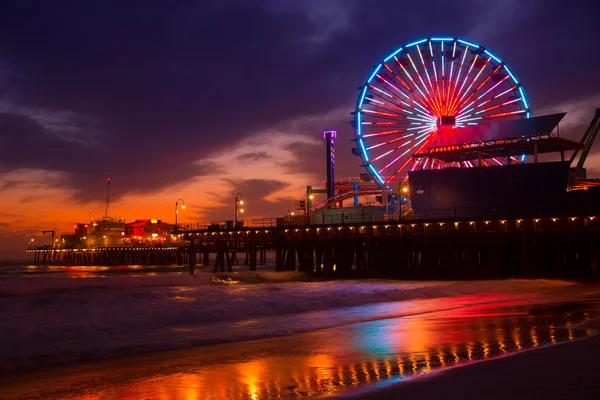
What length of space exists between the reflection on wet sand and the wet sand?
0.02 metres

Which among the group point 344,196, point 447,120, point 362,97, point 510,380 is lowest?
point 510,380

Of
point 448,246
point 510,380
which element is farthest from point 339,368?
point 448,246

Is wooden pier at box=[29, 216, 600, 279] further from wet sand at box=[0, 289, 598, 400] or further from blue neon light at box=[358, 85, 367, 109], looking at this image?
wet sand at box=[0, 289, 598, 400]

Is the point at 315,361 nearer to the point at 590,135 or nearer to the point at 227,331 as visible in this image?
the point at 227,331

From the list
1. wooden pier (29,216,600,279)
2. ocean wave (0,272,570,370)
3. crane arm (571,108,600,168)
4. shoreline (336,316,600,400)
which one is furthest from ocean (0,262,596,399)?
crane arm (571,108,600,168)

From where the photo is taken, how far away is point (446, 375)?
841 cm

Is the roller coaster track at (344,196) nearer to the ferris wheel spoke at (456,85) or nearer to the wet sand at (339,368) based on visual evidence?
the ferris wheel spoke at (456,85)

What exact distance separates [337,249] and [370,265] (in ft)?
16.6

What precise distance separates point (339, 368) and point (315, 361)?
3.02 ft

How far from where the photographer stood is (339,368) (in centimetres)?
967

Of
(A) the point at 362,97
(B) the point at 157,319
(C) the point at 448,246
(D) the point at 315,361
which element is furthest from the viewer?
(A) the point at 362,97

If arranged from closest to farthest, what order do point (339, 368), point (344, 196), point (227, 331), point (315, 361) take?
point (339, 368) < point (315, 361) < point (227, 331) < point (344, 196)

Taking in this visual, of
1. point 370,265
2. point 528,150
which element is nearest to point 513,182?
point 528,150

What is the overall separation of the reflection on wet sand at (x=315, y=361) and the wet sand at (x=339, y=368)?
17 mm
